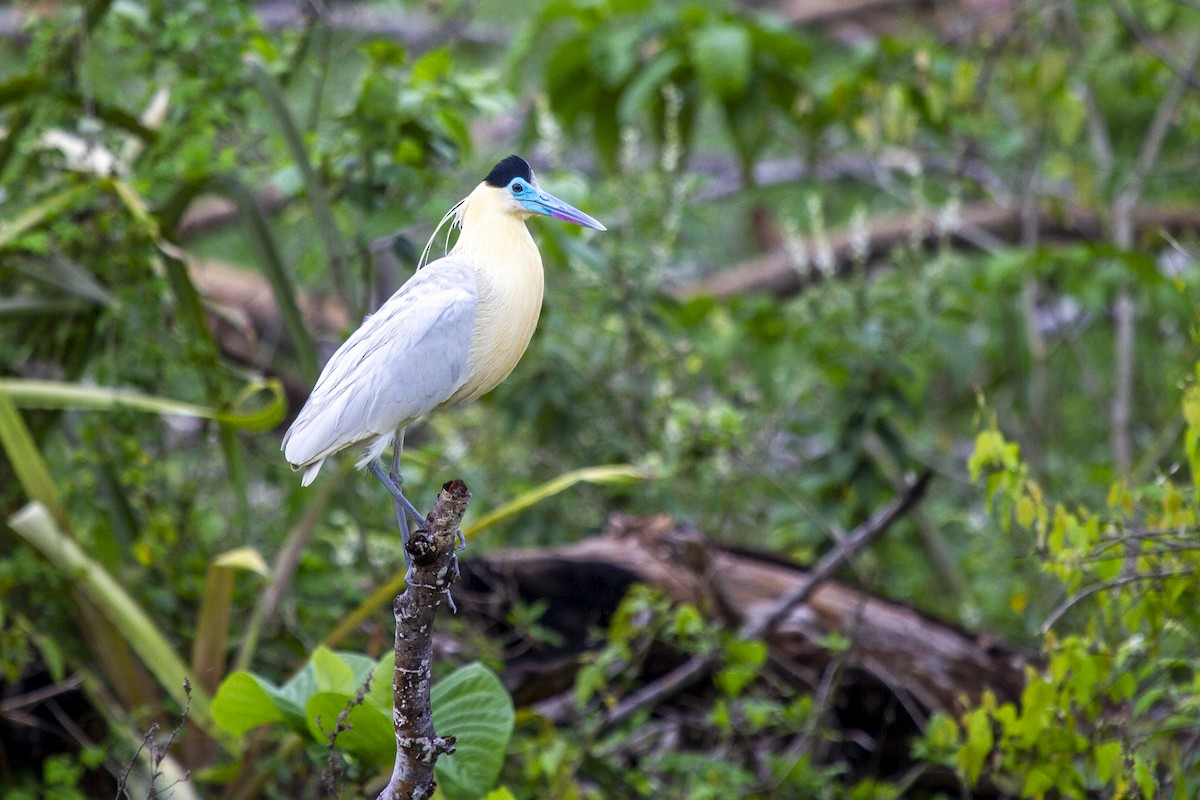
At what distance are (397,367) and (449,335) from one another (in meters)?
0.13

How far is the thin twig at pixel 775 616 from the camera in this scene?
4.17 m

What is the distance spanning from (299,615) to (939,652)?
7.62 ft

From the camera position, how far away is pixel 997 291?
653 cm

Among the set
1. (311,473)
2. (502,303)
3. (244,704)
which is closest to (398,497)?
(311,473)

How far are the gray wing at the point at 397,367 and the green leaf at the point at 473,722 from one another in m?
0.69

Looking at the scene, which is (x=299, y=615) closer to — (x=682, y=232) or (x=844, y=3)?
(x=682, y=232)

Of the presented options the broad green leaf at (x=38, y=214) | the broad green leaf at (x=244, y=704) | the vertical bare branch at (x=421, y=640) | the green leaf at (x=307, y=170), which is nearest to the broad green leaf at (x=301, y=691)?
the broad green leaf at (x=244, y=704)

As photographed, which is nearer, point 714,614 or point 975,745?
point 975,745

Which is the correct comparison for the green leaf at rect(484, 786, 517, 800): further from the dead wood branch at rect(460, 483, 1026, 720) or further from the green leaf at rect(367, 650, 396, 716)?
the dead wood branch at rect(460, 483, 1026, 720)

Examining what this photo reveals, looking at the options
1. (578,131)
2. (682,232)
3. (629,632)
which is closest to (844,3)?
(578,131)

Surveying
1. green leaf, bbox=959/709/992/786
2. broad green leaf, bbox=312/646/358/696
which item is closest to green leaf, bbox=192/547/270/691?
broad green leaf, bbox=312/646/358/696

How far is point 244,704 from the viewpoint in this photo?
308 cm

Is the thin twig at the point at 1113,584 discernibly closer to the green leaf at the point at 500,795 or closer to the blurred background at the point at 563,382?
the blurred background at the point at 563,382

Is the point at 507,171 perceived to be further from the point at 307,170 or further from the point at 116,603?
the point at 116,603
